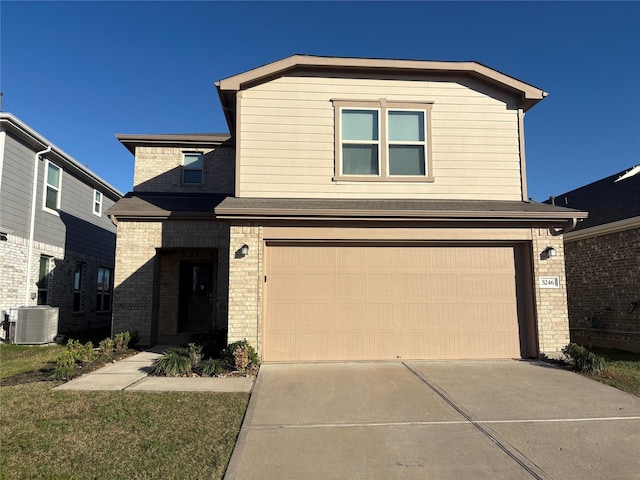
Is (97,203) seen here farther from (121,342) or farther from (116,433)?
(116,433)

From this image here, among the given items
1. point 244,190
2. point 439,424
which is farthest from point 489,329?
point 244,190

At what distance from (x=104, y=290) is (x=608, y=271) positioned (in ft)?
54.0

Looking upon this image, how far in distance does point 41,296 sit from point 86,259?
2.80 meters

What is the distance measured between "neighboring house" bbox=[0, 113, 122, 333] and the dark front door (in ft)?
13.8

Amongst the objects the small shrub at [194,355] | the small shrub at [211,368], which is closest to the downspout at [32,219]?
the small shrub at [194,355]

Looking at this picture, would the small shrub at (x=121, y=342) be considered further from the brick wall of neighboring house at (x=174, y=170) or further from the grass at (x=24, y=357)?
the brick wall of neighboring house at (x=174, y=170)

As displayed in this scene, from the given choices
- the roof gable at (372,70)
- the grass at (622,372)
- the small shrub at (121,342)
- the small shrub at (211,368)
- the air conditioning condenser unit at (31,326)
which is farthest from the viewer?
the air conditioning condenser unit at (31,326)

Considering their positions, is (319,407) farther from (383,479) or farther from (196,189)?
(196,189)

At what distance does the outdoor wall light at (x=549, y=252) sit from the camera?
8.45m

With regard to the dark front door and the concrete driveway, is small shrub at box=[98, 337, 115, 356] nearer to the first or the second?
the dark front door

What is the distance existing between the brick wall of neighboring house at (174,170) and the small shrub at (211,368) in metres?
6.05

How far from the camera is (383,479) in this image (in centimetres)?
361

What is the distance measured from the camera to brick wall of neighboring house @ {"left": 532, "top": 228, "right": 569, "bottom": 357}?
8359 millimetres

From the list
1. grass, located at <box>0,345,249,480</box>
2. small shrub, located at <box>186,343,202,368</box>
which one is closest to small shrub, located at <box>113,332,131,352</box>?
small shrub, located at <box>186,343,202,368</box>
